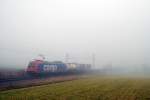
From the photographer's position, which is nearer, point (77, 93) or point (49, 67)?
point (77, 93)

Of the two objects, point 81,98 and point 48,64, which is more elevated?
point 48,64

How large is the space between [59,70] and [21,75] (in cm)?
1568

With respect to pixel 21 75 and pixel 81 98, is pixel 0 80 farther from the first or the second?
pixel 81 98

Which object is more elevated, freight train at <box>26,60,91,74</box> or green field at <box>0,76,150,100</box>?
freight train at <box>26,60,91,74</box>

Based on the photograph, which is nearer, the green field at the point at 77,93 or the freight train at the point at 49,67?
the green field at the point at 77,93

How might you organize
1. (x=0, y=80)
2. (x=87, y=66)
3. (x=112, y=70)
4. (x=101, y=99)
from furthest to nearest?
(x=112, y=70)
(x=87, y=66)
(x=0, y=80)
(x=101, y=99)

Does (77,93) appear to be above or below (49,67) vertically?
below

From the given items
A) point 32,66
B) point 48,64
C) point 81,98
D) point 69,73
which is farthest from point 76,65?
point 81,98

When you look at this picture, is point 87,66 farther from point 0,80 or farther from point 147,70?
point 0,80

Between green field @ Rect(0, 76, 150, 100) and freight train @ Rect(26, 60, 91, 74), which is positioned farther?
freight train @ Rect(26, 60, 91, 74)

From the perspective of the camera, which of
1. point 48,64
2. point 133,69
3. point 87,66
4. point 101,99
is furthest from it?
point 133,69

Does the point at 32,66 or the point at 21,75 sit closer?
the point at 21,75

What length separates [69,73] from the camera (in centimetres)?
6188

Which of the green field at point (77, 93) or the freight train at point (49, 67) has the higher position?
the freight train at point (49, 67)
